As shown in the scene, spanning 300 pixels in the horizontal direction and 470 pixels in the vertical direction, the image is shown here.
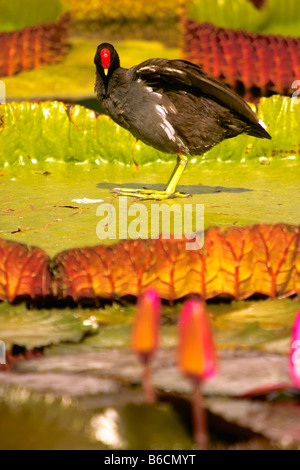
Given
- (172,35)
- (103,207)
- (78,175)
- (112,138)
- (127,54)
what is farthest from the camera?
(172,35)

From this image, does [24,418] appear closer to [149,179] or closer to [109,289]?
[109,289]

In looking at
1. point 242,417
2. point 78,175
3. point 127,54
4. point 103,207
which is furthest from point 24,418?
point 127,54

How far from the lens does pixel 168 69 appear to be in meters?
2.66

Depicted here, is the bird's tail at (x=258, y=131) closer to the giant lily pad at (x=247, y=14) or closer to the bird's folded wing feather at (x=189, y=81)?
the bird's folded wing feather at (x=189, y=81)

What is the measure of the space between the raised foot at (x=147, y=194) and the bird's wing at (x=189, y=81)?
370 millimetres

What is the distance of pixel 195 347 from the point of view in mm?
757

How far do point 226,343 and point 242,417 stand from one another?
0.39 metres

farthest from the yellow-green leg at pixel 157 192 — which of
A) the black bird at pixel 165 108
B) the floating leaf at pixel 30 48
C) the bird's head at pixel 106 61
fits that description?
the floating leaf at pixel 30 48

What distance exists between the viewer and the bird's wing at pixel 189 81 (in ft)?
8.68

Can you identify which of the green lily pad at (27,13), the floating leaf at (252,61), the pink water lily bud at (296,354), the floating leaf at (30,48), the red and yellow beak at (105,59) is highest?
the green lily pad at (27,13)

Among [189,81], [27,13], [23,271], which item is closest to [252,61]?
[189,81]

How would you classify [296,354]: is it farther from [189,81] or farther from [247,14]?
[247,14]

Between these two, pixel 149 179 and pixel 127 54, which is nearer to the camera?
pixel 149 179

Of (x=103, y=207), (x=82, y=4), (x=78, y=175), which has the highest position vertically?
(x=82, y=4)
